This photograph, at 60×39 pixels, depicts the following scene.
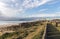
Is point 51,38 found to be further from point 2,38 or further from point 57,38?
point 2,38

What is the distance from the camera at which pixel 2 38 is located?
1606 centimetres

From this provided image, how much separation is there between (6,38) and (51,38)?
6.13 meters

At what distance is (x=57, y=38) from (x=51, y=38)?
444mm

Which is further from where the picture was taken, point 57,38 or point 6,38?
point 6,38

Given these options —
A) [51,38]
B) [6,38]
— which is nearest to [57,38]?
[51,38]

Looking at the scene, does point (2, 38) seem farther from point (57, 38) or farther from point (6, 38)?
point (57, 38)

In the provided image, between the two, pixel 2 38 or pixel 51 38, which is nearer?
pixel 51 38

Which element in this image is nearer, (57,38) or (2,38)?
(57,38)

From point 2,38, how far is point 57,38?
6928 mm

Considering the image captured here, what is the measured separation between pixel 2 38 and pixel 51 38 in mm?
6678

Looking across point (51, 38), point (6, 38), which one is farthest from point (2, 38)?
point (51, 38)

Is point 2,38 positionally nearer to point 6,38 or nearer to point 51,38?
point 6,38

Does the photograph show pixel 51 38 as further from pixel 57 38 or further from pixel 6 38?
pixel 6 38

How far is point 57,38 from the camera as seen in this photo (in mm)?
11125
